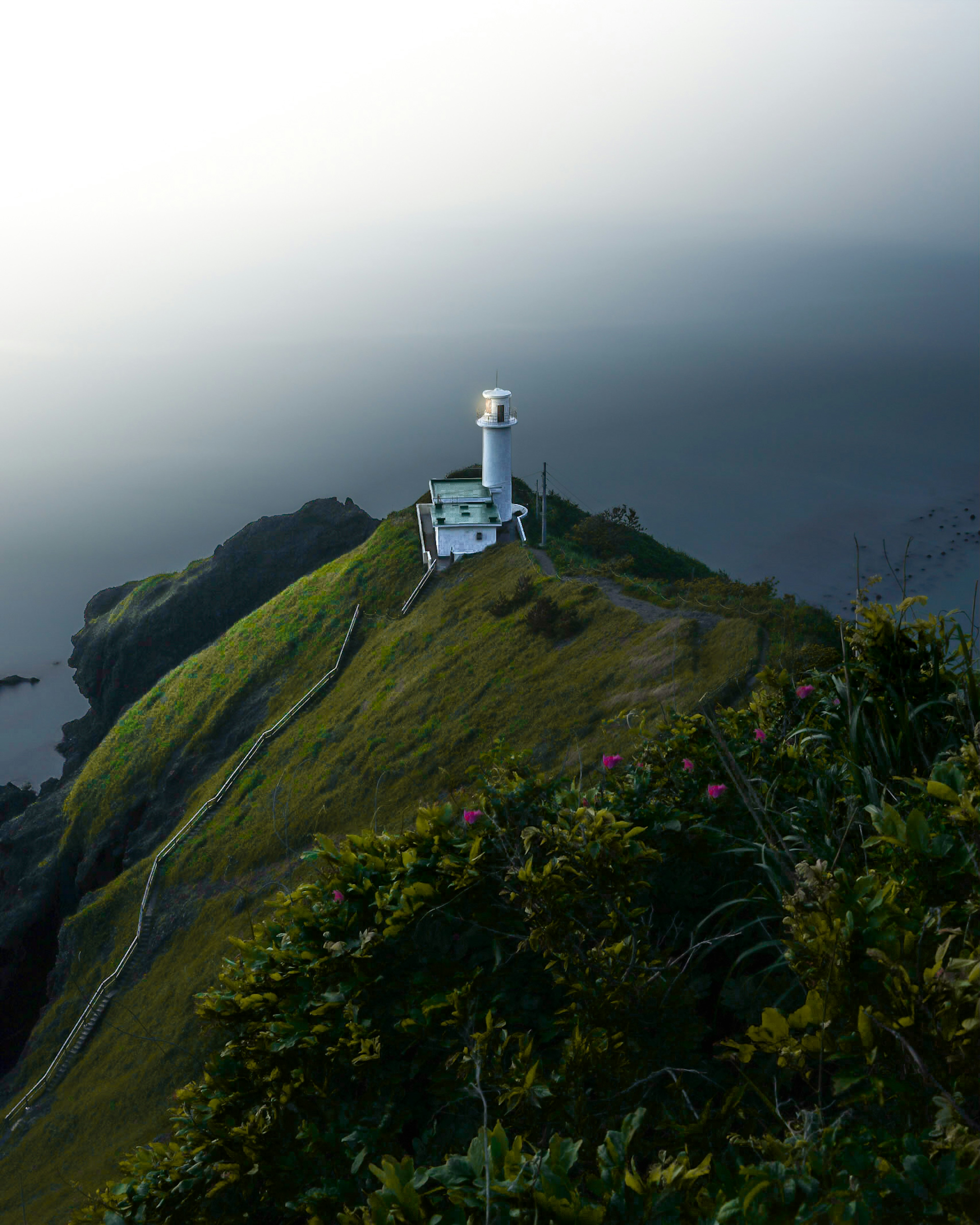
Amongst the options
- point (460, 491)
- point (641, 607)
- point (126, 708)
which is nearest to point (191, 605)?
point (126, 708)

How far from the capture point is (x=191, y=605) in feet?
225

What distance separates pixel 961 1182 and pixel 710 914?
1.86 m

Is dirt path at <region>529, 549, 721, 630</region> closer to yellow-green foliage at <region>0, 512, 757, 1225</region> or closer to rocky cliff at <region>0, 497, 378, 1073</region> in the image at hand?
yellow-green foliage at <region>0, 512, 757, 1225</region>

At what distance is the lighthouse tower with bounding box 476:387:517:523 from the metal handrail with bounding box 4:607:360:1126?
8159 millimetres

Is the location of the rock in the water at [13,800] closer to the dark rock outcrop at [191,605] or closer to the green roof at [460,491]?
the dark rock outcrop at [191,605]

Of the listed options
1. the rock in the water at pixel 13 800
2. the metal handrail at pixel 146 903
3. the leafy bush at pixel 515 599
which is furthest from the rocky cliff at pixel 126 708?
the leafy bush at pixel 515 599

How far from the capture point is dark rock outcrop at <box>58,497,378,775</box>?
219ft

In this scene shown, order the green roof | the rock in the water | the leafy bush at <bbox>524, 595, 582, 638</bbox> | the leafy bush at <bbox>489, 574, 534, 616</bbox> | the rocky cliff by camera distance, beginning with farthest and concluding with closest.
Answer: the rock in the water, the green roof, the rocky cliff, the leafy bush at <bbox>489, 574, 534, 616</bbox>, the leafy bush at <bbox>524, 595, 582, 638</bbox>

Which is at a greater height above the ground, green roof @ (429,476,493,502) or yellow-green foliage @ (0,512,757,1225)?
green roof @ (429,476,493,502)

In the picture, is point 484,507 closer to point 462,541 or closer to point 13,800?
point 462,541

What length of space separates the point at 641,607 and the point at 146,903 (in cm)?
2342

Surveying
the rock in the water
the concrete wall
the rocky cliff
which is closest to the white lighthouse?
the concrete wall

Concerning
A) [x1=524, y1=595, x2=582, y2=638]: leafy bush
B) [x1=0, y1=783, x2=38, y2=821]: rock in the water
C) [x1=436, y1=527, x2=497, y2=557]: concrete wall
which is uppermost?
[x1=436, y1=527, x2=497, y2=557]: concrete wall

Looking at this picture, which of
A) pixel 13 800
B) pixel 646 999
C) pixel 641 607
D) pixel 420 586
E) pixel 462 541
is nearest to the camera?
pixel 646 999
